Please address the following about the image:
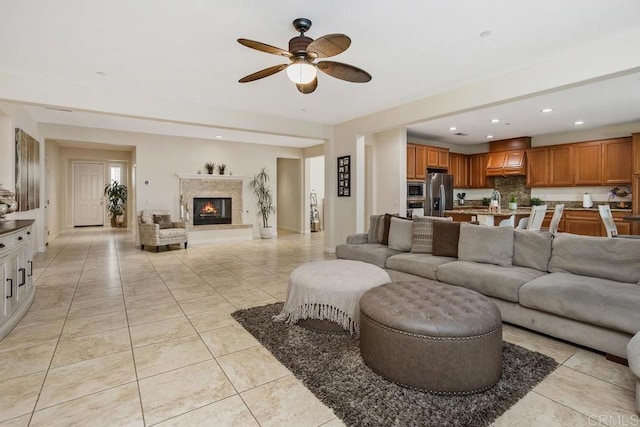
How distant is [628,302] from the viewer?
7.04 ft

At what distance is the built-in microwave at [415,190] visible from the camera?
7066 millimetres

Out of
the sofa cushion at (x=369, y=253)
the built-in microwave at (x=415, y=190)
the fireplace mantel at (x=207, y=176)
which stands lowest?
the sofa cushion at (x=369, y=253)

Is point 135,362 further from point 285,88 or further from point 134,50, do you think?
point 285,88

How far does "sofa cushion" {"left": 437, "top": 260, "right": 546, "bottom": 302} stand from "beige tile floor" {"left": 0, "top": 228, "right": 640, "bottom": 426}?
344mm

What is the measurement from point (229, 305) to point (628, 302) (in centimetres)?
325

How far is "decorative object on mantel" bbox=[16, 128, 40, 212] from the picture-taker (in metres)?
5.09

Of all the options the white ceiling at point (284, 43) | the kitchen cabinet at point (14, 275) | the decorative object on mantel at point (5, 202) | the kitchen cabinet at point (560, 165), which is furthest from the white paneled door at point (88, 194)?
the kitchen cabinet at point (560, 165)

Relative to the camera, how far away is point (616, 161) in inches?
251

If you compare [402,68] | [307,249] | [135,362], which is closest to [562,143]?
[402,68]

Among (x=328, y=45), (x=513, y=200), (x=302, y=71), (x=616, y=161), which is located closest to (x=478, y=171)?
(x=513, y=200)

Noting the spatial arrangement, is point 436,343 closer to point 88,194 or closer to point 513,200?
point 513,200

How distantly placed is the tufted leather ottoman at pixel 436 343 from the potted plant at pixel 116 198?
1096cm

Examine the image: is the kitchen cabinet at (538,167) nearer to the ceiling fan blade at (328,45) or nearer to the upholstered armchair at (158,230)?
the ceiling fan blade at (328,45)

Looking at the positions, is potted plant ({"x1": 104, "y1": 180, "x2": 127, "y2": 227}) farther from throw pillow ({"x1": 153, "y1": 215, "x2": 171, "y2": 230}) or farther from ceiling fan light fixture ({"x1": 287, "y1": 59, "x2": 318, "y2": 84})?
ceiling fan light fixture ({"x1": 287, "y1": 59, "x2": 318, "y2": 84})
